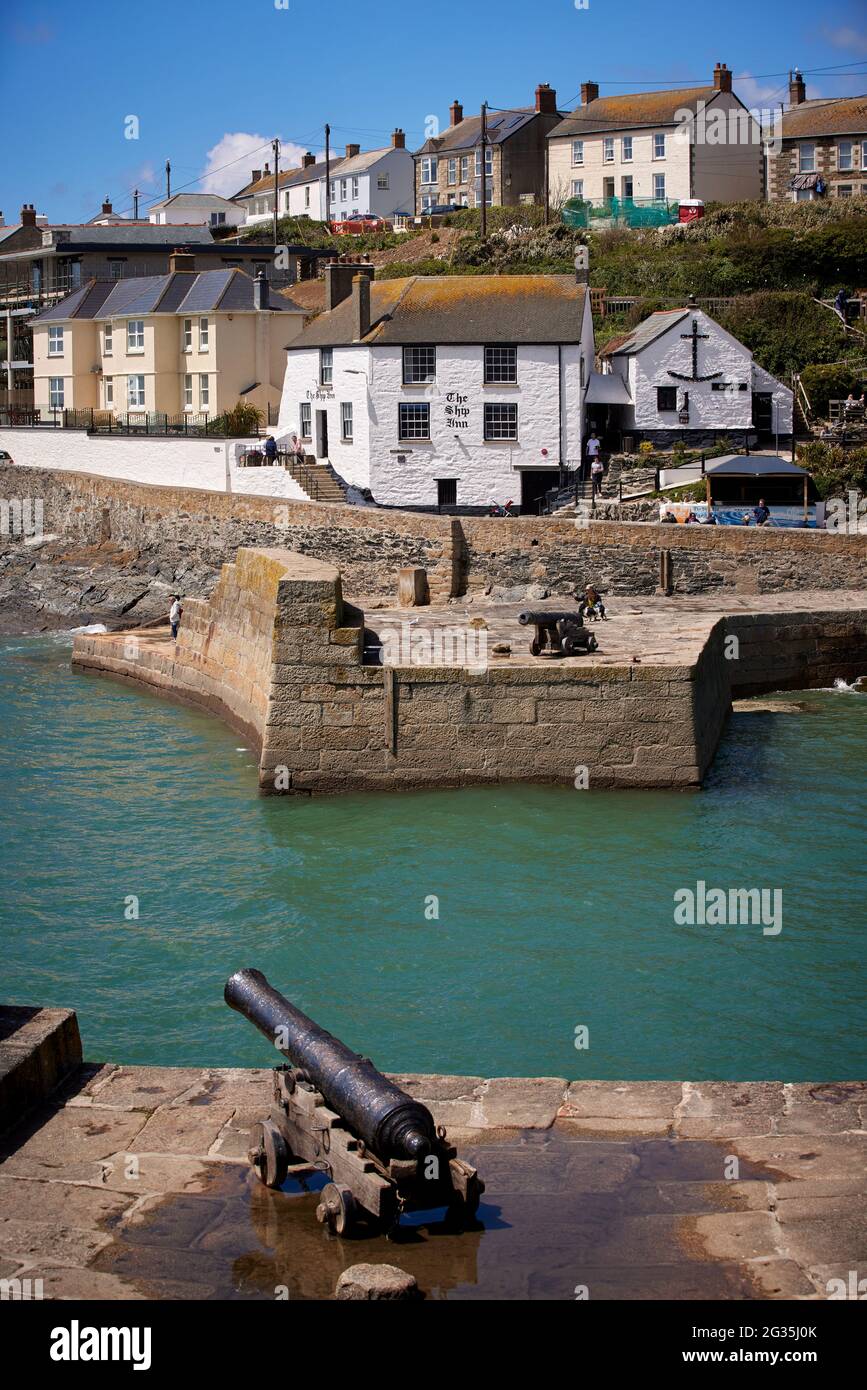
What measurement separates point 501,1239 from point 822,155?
6136 centimetres

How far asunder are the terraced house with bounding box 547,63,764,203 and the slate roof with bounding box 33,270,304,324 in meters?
22.6

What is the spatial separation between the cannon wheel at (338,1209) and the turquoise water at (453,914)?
4.14 m

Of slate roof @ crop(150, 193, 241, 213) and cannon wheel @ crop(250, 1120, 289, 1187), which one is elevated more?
slate roof @ crop(150, 193, 241, 213)

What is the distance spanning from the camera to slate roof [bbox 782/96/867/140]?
6094cm

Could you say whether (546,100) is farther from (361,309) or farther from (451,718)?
(451,718)

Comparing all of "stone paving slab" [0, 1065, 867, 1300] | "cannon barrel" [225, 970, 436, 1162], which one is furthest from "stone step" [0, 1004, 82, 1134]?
"cannon barrel" [225, 970, 436, 1162]

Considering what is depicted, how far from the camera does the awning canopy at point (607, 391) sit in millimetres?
40344

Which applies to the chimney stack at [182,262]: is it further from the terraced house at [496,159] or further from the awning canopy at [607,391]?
the terraced house at [496,159]

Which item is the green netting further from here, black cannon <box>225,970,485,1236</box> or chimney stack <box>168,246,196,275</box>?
black cannon <box>225,970,485,1236</box>

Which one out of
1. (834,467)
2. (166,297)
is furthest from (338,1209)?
(166,297)

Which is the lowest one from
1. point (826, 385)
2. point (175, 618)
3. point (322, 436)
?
point (175, 618)

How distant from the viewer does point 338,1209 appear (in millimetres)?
7281

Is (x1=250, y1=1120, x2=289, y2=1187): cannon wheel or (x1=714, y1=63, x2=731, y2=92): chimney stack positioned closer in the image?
(x1=250, y1=1120, x2=289, y2=1187): cannon wheel

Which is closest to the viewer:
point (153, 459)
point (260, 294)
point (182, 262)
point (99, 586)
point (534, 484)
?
point (99, 586)
